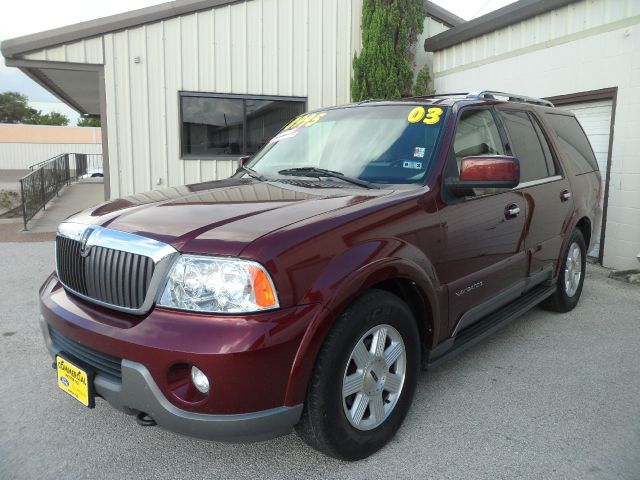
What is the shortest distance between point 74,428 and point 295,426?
4.58 feet

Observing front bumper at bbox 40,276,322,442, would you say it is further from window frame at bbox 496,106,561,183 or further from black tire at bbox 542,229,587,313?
black tire at bbox 542,229,587,313

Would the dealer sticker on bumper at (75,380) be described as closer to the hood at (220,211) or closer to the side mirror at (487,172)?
the hood at (220,211)

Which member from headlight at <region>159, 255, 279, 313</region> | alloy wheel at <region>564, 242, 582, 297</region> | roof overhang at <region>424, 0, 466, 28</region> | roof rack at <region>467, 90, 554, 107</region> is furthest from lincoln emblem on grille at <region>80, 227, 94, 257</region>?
roof overhang at <region>424, 0, 466, 28</region>

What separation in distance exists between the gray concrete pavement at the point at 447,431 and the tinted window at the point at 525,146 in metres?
1.35

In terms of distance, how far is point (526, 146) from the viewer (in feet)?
13.6

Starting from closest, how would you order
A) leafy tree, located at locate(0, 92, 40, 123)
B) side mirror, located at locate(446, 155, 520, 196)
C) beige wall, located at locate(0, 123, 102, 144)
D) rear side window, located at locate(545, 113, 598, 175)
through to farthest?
1. side mirror, located at locate(446, 155, 520, 196)
2. rear side window, located at locate(545, 113, 598, 175)
3. beige wall, located at locate(0, 123, 102, 144)
4. leafy tree, located at locate(0, 92, 40, 123)

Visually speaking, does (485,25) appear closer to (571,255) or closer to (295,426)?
(571,255)

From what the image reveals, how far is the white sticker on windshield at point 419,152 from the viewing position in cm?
322

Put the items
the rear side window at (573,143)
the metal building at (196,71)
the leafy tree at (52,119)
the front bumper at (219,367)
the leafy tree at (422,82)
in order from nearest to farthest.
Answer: the front bumper at (219,367) < the rear side window at (573,143) < the metal building at (196,71) < the leafy tree at (422,82) < the leafy tree at (52,119)

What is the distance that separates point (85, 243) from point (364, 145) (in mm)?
1796

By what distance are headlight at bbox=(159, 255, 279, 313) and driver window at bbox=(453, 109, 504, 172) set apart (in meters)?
1.70

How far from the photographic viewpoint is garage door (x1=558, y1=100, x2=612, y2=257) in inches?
271

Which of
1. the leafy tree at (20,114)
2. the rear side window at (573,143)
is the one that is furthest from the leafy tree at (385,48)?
the leafy tree at (20,114)

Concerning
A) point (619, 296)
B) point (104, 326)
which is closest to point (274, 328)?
point (104, 326)
